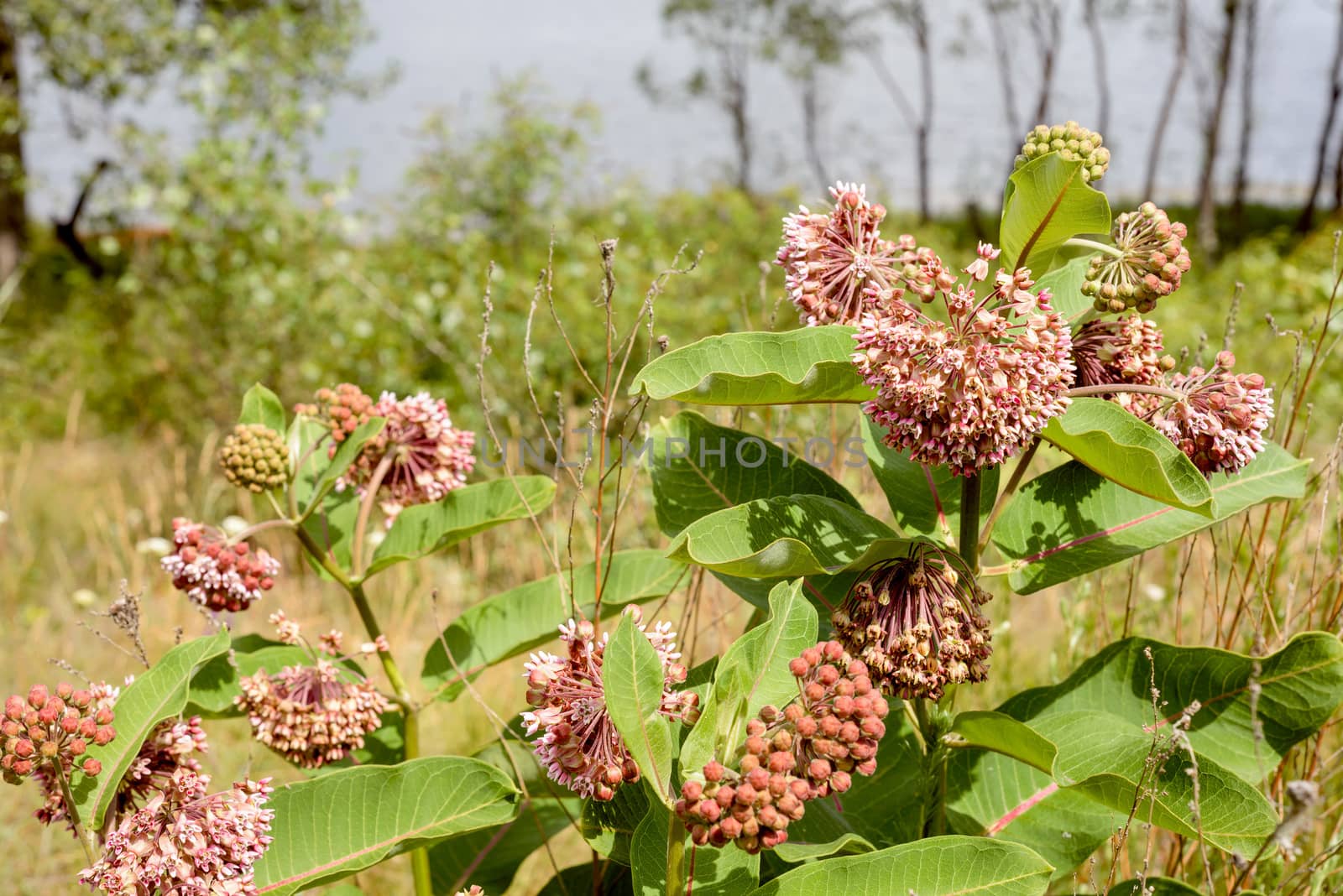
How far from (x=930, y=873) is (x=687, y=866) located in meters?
0.22

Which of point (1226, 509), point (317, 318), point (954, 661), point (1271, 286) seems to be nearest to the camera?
point (954, 661)

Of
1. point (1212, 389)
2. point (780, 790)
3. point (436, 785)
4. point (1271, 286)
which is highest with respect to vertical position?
point (1212, 389)

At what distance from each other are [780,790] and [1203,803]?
1.76ft

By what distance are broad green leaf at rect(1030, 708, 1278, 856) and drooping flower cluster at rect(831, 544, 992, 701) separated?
0.16 meters

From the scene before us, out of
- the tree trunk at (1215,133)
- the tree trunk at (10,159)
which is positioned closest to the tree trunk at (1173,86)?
the tree trunk at (1215,133)

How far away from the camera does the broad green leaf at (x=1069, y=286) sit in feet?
3.87

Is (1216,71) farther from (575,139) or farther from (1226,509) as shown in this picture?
(1226,509)

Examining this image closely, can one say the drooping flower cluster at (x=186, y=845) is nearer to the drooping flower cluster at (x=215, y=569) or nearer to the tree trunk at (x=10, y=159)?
the drooping flower cluster at (x=215, y=569)

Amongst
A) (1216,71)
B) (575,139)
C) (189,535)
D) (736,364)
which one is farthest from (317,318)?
(1216,71)

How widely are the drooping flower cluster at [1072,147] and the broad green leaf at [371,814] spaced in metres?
0.86

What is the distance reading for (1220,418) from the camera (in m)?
1.03

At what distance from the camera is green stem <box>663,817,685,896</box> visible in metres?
0.91

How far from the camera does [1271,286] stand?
22.6ft

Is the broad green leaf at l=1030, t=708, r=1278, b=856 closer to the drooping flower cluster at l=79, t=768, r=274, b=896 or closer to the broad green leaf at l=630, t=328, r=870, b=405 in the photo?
the broad green leaf at l=630, t=328, r=870, b=405
